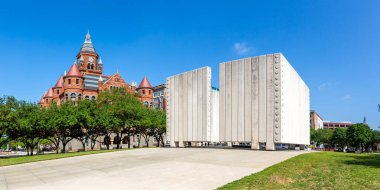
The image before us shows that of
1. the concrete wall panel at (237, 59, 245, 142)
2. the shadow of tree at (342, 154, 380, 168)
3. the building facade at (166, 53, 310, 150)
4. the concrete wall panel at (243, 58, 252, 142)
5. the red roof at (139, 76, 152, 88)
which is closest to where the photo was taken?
the shadow of tree at (342, 154, 380, 168)

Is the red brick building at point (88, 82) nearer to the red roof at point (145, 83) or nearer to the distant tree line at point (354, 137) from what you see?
the red roof at point (145, 83)

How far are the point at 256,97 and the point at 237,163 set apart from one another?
11279mm

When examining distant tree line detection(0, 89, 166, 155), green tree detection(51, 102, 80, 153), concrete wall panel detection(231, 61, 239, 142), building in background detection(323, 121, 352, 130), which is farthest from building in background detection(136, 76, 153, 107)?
building in background detection(323, 121, 352, 130)

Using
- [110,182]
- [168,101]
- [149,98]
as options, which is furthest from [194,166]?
[149,98]

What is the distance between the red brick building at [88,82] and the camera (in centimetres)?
7381

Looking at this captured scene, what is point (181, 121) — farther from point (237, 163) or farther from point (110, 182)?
point (110, 182)

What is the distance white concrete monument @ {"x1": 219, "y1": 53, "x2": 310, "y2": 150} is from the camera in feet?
85.8

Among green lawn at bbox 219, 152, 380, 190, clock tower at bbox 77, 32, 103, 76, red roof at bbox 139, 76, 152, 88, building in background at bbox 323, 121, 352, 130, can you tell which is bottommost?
building in background at bbox 323, 121, 352, 130

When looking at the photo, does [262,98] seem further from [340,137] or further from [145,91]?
[340,137]

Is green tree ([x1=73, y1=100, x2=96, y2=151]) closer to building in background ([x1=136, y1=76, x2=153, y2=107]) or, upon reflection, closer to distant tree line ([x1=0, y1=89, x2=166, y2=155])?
distant tree line ([x1=0, y1=89, x2=166, y2=155])

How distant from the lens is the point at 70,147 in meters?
67.4

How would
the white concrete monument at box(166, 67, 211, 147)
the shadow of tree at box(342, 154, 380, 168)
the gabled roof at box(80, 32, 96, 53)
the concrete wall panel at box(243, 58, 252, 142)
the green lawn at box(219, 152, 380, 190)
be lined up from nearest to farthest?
the green lawn at box(219, 152, 380, 190) → the shadow of tree at box(342, 154, 380, 168) → the concrete wall panel at box(243, 58, 252, 142) → the white concrete monument at box(166, 67, 211, 147) → the gabled roof at box(80, 32, 96, 53)

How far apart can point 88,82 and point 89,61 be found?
1050cm

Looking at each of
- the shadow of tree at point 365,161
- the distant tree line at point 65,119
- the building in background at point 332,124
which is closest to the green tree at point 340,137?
the distant tree line at point 65,119
